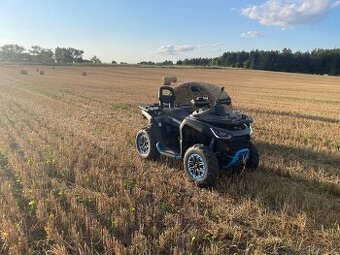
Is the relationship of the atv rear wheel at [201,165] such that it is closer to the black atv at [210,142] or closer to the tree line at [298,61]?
the black atv at [210,142]

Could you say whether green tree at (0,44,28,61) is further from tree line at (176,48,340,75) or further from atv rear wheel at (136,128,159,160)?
atv rear wheel at (136,128,159,160)

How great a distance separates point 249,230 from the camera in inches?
185

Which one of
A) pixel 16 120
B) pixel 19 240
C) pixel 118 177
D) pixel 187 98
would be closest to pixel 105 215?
pixel 19 240

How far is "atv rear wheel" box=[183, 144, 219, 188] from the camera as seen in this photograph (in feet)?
19.3

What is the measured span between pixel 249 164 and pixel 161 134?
1.72 meters

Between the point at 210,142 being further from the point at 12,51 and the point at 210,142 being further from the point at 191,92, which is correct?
the point at 12,51

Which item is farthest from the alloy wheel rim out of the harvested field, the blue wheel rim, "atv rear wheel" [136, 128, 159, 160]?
the blue wheel rim

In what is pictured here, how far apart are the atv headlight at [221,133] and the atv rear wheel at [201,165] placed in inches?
10.0

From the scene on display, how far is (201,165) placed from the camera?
240 inches

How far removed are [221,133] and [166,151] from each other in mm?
1461

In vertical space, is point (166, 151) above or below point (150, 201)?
above

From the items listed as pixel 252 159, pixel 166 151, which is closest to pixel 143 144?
pixel 166 151

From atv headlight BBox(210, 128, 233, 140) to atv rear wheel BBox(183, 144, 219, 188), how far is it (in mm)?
253

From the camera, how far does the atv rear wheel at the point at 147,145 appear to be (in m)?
7.60
